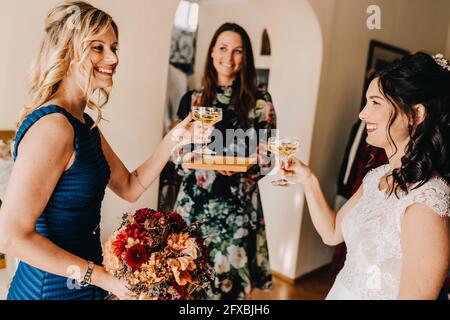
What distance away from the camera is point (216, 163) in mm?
1823

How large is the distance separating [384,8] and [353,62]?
0.47 meters

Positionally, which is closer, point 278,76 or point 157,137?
point 157,137

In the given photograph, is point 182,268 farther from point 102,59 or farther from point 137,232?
point 102,59

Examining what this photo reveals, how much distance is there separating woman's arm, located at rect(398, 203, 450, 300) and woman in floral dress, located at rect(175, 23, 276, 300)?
1.12 meters

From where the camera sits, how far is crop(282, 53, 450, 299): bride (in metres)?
1.05

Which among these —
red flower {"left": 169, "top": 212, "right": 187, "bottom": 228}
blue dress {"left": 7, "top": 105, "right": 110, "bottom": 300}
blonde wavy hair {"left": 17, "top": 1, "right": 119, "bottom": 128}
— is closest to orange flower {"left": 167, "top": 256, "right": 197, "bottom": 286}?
red flower {"left": 169, "top": 212, "right": 187, "bottom": 228}

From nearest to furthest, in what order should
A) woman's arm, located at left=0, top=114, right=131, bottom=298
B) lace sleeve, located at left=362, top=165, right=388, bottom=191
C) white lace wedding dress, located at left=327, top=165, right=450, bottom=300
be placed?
woman's arm, located at left=0, top=114, right=131, bottom=298 < white lace wedding dress, located at left=327, top=165, right=450, bottom=300 < lace sleeve, located at left=362, top=165, right=388, bottom=191

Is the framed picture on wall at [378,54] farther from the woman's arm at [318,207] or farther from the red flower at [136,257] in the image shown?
the red flower at [136,257]

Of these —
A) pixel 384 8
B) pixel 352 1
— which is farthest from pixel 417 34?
pixel 352 1

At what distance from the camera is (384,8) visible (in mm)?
3137

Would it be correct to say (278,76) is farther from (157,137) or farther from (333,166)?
(157,137)

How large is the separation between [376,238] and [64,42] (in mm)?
1069

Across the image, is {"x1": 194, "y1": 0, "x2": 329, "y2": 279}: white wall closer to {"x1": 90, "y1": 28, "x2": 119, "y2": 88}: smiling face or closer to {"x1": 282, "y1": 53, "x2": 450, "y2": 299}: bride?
{"x1": 282, "y1": 53, "x2": 450, "y2": 299}: bride
